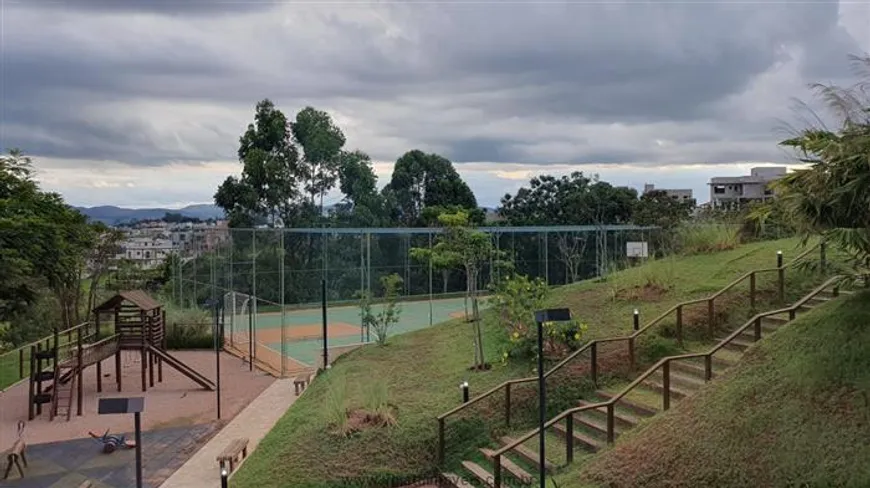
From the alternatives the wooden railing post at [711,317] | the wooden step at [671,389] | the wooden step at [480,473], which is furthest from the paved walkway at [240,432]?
the wooden railing post at [711,317]

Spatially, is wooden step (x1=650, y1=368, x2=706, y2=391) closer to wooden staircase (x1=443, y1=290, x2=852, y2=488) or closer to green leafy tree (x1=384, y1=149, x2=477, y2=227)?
wooden staircase (x1=443, y1=290, x2=852, y2=488)

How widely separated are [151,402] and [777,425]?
1481 cm

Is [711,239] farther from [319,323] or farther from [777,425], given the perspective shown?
[319,323]

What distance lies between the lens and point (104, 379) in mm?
20984

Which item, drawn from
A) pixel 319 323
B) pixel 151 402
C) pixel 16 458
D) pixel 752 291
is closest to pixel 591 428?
pixel 752 291

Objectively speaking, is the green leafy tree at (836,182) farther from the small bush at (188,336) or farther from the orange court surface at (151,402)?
the small bush at (188,336)

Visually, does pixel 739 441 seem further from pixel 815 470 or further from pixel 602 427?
pixel 602 427

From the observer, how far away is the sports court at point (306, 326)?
21.4 m

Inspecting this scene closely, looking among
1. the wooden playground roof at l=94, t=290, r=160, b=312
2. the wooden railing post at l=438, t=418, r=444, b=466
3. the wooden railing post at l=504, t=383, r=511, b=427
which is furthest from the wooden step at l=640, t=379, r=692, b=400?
the wooden playground roof at l=94, t=290, r=160, b=312

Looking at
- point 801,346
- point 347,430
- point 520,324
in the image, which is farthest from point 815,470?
point 520,324

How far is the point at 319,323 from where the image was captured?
2597 cm

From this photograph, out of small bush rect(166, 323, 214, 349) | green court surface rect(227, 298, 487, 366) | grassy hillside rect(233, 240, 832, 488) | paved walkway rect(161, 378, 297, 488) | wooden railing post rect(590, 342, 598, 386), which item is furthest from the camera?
small bush rect(166, 323, 214, 349)

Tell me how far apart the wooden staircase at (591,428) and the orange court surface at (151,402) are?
25.6 feet

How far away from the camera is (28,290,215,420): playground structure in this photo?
16.7 m
